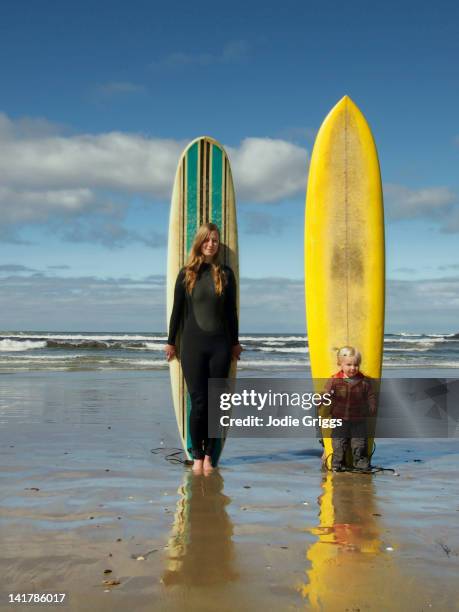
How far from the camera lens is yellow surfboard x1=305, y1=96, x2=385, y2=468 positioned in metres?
4.72

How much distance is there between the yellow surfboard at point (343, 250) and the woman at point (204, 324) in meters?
0.67

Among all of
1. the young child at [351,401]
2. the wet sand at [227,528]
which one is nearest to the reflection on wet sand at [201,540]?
the wet sand at [227,528]

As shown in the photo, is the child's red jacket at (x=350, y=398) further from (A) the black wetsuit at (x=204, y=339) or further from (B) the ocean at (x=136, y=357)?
(B) the ocean at (x=136, y=357)

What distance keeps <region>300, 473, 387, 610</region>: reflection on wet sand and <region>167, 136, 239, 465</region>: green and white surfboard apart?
1.60m

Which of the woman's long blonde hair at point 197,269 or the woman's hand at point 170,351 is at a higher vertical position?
the woman's long blonde hair at point 197,269

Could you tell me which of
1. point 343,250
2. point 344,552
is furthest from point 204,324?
point 344,552

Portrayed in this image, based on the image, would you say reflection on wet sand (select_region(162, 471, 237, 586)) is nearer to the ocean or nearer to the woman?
the woman

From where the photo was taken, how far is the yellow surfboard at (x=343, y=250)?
15.5ft

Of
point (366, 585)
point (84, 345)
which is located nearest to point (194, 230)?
point (366, 585)

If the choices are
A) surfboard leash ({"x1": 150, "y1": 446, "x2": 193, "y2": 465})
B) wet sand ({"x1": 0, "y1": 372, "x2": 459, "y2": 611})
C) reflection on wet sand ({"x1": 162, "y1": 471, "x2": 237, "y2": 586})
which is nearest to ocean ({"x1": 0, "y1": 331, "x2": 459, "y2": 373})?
surfboard leash ({"x1": 150, "y1": 446, "x2": 193, "y2": 465})

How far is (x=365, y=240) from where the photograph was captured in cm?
478

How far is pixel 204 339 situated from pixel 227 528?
157cm

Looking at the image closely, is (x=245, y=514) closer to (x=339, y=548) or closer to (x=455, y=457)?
(x=339, y=548)

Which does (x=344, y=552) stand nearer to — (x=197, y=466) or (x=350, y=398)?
(x=197, y=466)
